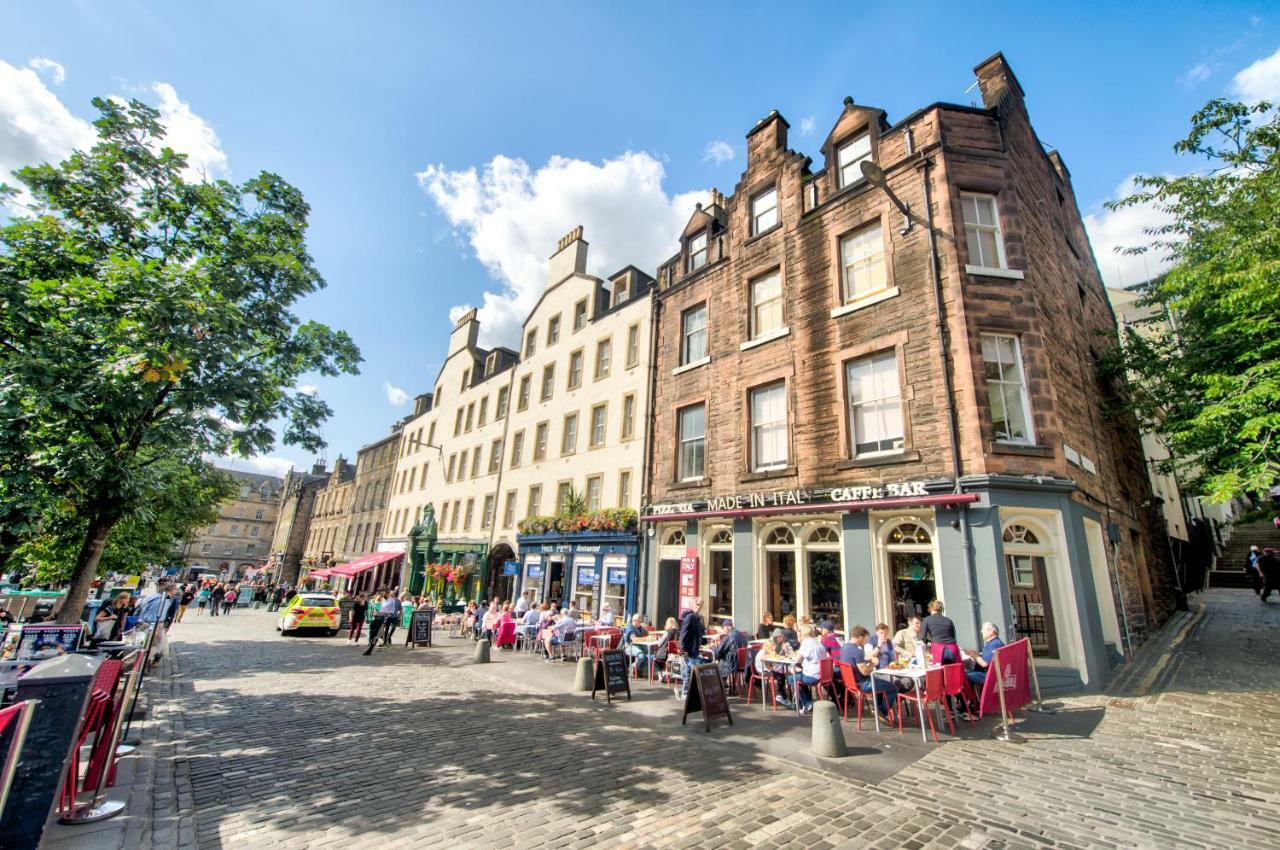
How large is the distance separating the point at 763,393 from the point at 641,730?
956 centimetres

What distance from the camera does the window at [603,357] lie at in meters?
21.9

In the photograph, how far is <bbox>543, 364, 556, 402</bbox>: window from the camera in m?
25.2

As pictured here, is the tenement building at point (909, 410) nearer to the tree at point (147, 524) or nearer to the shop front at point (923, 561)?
the shop front at point (923, 561)

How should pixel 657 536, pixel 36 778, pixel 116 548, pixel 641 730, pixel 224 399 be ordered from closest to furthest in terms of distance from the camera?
pixel 36 778 < pixel 641 730 < pixel 224 399 < pixel 657 536 < pixel 116 548

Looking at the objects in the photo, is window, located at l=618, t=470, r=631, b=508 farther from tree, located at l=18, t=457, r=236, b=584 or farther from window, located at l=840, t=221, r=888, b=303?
tree, located at l=18, t=457, r=236, b=584

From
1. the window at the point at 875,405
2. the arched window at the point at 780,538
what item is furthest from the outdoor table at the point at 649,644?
the window at the point at 875,405

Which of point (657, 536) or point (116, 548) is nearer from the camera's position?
point (657, 536)

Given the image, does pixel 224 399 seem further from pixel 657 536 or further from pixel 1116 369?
pixel 1116 369

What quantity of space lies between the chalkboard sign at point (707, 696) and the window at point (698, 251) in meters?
13.8

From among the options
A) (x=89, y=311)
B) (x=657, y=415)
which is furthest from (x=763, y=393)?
(x=89, y=311)

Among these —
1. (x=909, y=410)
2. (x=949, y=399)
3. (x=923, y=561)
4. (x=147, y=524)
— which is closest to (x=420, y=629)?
(x=147, y=524)

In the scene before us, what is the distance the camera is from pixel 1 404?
21.4ft

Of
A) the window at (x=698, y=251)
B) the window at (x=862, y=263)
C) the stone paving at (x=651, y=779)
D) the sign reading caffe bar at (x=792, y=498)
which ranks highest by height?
the window at (x=698, y=251)

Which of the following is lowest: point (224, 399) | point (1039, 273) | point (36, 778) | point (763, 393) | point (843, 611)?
point (36, 778)
